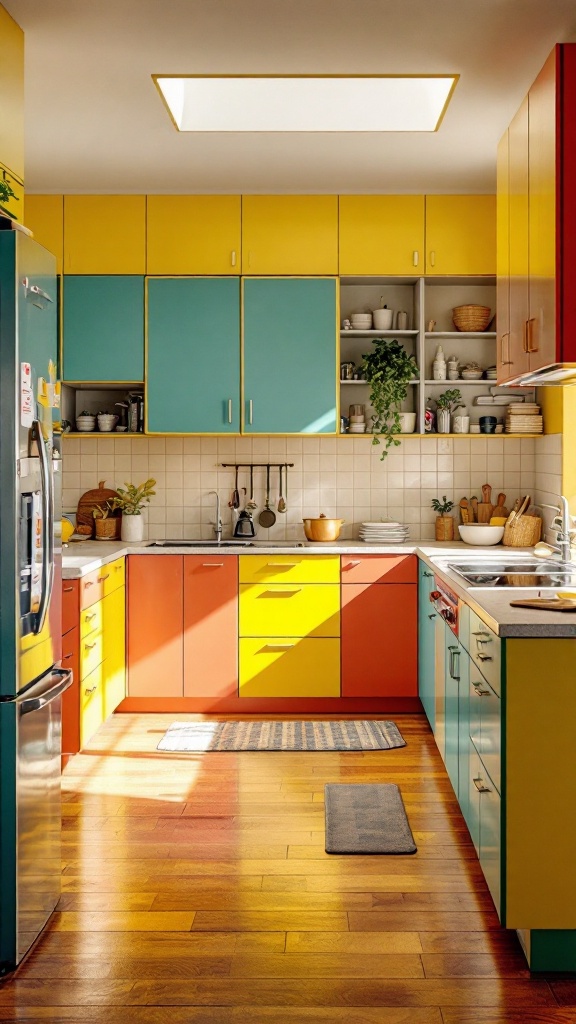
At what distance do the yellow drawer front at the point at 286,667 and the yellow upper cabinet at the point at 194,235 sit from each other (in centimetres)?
204

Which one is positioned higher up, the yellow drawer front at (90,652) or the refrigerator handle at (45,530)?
the refrigerator handle at (45,530)

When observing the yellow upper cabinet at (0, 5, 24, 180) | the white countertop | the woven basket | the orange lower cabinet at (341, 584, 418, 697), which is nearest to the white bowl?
the white countertop

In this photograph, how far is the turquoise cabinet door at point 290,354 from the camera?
480 centimetres

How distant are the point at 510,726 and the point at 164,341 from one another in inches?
125

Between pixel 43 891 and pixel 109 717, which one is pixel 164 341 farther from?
pixel 43 891

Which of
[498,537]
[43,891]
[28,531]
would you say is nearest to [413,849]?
[43,891]

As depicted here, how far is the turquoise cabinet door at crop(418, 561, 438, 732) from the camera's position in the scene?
403cm

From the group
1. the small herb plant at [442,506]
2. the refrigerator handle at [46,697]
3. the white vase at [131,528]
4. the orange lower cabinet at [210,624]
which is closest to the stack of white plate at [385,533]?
the small herb plant at [442,506]

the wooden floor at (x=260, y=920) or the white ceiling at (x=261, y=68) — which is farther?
the white ceiling at (x=261, y=68)

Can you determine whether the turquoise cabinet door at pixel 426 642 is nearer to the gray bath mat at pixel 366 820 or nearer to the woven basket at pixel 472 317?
the gray bath mat at pixel 366 820

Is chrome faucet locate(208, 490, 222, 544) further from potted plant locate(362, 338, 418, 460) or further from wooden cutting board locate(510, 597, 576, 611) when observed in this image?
wooden cutting board locate(510, 597, 576, 611)

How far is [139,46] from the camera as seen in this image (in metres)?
3.14

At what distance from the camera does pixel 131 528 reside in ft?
16.4

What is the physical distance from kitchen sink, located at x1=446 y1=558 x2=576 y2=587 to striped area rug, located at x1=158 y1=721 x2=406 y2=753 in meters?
1.04
